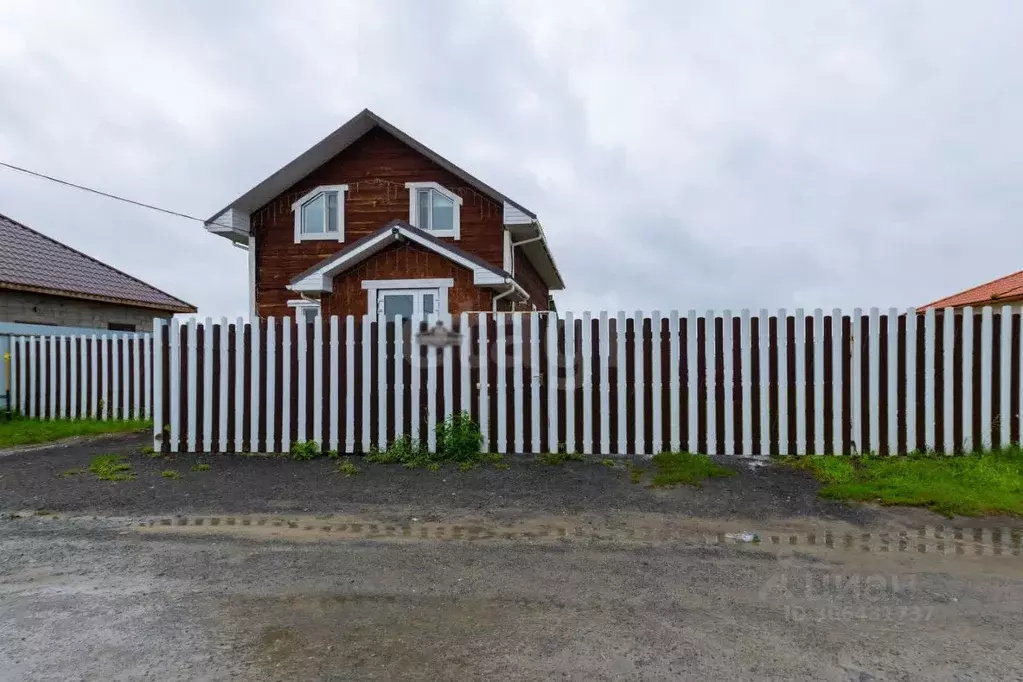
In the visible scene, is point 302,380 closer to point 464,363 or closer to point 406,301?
point 464,363

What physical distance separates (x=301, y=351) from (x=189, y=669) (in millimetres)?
5572

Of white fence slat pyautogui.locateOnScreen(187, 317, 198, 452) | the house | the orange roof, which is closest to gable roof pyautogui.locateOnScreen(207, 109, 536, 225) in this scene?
the house

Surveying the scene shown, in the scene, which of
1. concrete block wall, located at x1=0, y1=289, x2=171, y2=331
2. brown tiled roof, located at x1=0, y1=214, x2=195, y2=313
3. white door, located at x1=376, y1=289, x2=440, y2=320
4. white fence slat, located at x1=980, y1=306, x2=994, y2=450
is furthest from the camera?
brown tiled roof, located at x1=0, y1=214, x2=195, y2=313

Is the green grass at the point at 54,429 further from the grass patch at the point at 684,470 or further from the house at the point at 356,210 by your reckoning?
the grass patch at the point at 684,470

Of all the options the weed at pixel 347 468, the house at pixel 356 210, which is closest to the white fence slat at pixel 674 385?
the weed at pixel 347 468

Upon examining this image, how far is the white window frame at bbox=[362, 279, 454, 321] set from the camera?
13.3 m

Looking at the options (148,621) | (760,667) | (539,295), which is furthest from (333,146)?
(760,667)

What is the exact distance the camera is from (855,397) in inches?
302

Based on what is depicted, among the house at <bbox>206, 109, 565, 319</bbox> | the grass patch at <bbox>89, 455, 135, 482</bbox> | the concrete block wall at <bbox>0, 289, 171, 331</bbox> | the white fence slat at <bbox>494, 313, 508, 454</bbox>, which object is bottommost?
the grass patch at <bbox>89, 455, 135, 482</bbox>

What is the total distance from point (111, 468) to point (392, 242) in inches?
273

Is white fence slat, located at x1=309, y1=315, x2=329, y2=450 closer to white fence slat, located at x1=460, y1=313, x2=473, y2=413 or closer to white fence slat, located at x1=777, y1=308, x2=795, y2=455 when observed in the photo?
white fence slat, located at x1=460, y1=313, x2=473, y2=413

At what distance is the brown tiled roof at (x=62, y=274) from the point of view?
51.5 feet

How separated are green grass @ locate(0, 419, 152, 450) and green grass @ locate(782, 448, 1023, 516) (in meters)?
11.1

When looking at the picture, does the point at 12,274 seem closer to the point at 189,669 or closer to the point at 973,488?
the point at 189,669
